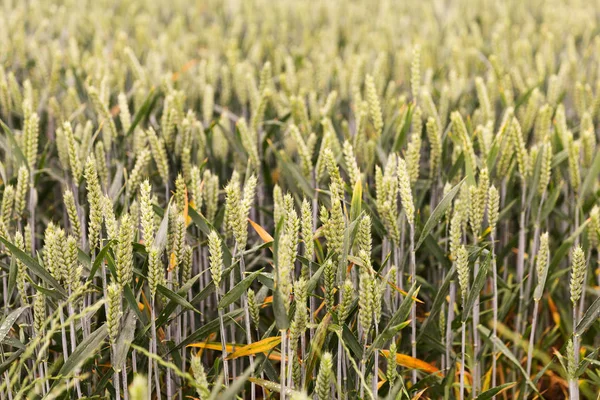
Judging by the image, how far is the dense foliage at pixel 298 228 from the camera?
1246 millimetres

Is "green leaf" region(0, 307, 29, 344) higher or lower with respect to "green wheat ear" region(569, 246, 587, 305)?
lower

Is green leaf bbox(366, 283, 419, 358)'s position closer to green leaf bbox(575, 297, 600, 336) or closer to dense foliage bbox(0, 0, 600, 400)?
dense foliage bbox(0, 0, 600, 400)

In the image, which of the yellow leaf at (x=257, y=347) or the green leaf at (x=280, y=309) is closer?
the green leaf at (x=280, y=309)

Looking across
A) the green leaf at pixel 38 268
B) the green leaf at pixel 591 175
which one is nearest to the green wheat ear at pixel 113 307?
the green leaf at pixel 38 268

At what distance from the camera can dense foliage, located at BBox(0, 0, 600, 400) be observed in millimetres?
1246

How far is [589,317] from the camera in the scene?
1.29 meters

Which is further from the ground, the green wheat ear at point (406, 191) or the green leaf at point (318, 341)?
the green wheat ear at point (406, 191)

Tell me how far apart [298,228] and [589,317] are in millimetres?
571

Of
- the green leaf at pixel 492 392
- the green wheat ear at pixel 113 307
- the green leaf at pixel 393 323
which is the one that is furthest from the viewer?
the green leaf at pixel 492 392

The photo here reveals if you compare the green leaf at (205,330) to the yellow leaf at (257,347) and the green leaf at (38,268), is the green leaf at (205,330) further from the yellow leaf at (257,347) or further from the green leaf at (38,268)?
the green leaf at (38,268)

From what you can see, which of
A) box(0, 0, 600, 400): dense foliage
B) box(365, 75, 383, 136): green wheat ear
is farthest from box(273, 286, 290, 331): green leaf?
box(365, 75, 383, 136): green wheat ear

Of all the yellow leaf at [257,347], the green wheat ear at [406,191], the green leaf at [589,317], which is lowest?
the yellow leaf at [257,347]

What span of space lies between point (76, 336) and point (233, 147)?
731 mm

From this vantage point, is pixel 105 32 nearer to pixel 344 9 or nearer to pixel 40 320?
pixel 344 9
